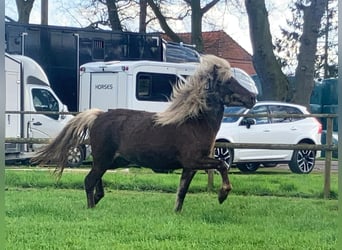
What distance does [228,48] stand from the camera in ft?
32.7

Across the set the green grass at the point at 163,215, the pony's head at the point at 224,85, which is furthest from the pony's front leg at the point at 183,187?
the pony's head at the point at 224,85

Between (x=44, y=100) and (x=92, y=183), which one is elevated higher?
(x=44, y=100)

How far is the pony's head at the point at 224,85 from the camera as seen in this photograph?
25.1 feet

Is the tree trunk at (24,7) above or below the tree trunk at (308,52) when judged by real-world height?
above

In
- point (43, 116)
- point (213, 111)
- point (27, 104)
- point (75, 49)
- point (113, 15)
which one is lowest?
point (43, 116)

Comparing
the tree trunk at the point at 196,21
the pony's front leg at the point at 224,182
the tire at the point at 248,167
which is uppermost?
the tree trunk at the point at 196,21

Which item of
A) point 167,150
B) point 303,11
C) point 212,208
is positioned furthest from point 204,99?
point 303,11

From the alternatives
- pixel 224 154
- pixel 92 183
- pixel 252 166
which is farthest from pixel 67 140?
pixel 252 166

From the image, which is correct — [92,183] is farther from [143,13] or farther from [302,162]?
[302,162]

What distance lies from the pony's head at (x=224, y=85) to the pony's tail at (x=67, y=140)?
1.37 m

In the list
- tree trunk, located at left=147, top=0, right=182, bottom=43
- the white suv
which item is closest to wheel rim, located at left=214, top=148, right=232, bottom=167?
the white suv

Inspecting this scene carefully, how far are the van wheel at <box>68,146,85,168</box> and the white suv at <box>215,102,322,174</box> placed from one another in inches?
103

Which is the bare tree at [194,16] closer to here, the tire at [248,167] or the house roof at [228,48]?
the house roof at [228,48]

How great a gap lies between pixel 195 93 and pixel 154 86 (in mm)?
3723
